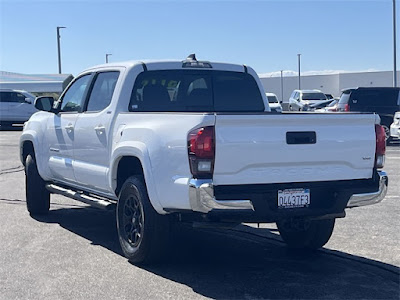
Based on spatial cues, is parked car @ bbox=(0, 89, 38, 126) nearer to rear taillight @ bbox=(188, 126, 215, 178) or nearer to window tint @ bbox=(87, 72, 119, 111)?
window tint @ bbox=(87, 72, 119, 111)

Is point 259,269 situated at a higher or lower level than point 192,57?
lower

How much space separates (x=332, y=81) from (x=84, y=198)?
63798mm

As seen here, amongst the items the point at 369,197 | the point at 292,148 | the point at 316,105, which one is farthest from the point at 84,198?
the point at 316,105

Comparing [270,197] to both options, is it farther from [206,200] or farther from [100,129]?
[100,129]

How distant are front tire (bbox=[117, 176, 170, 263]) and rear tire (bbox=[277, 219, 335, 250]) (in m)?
1.38

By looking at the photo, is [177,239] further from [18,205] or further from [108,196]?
[18,205]

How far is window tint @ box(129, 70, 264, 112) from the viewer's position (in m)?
7.38

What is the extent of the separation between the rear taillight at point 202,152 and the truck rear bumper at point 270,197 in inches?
3.3

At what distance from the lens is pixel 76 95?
8500 mm

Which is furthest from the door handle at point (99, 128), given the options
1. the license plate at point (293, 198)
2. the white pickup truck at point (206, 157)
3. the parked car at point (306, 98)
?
the parked car at point (306, 98)

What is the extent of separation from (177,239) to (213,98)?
1707 millimetres

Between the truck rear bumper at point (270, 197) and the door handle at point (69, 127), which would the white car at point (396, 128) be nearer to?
the door handle at point (69, 127)

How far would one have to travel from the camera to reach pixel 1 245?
748 centimetres

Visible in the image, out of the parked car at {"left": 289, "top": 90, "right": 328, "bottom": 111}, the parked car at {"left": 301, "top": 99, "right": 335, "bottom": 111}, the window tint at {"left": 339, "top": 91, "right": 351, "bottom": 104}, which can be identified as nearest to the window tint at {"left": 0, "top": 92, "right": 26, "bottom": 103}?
the parked car at {"left": 301, "top": 99, "right": 335, "bottom": 111}
